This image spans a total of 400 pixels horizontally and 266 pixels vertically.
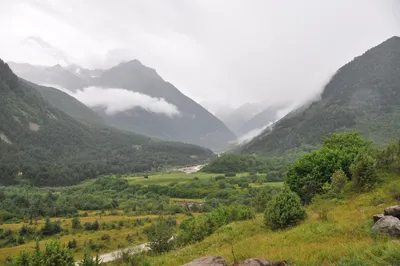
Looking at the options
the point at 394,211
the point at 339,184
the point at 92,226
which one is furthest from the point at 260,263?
the point at 92,226

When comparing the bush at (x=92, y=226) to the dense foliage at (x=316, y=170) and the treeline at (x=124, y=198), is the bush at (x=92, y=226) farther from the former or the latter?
the dense foliage at (x=316, y=170)

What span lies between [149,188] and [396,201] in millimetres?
135625

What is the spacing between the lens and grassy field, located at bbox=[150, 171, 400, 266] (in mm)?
14367

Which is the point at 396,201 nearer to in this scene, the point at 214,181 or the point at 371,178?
the point at 371,178

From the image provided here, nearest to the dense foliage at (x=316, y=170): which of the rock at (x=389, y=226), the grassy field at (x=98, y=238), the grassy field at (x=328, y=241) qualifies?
the grassy field at (x=328, y=241)

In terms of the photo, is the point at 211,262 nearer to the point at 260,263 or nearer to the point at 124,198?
the point at 260,263

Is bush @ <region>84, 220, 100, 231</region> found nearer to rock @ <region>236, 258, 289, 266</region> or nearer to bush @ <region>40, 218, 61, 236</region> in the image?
bush @ <region>40, 218, 61, 236</region>

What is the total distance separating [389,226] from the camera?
56.8ft

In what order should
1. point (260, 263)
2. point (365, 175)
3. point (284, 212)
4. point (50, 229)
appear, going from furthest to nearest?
point (50, 229), point (365, 175), point (284, 212), point (260, 263)

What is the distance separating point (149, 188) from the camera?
153875mm

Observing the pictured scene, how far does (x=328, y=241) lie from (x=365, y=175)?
19.0m

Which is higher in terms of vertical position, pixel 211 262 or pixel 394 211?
pixel 394 211

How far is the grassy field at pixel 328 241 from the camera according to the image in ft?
47.1

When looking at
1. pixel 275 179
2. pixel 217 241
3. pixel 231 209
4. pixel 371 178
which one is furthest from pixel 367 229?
pixel 275 179
